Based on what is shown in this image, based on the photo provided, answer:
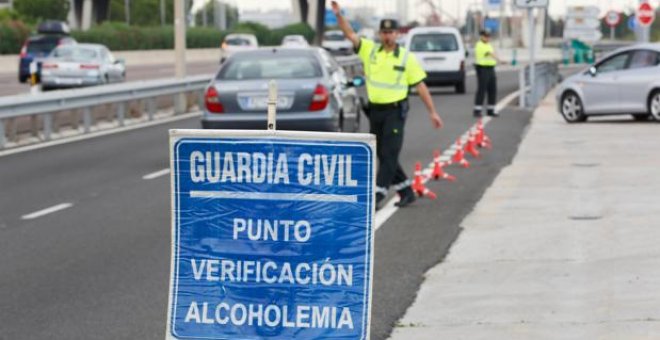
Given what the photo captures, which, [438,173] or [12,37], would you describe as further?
[12,37]

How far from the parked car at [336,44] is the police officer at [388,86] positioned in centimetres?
7590

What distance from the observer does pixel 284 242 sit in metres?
6.39

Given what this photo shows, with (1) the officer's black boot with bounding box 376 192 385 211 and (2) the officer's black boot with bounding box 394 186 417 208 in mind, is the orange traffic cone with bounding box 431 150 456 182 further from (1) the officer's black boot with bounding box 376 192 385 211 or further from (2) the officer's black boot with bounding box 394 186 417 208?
(2) the officer's black boot with bounding box 394 186 417 208

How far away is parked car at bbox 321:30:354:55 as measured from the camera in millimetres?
92719

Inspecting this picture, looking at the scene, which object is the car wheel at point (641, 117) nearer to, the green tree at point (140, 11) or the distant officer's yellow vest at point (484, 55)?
the distant officer's yellow vest at point (484, 55)

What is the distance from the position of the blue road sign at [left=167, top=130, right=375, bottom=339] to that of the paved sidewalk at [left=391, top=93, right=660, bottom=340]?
2.14m

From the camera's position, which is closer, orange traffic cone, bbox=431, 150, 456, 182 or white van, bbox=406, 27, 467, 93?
orange traffic cone, bbox=431, 150, 456, 182

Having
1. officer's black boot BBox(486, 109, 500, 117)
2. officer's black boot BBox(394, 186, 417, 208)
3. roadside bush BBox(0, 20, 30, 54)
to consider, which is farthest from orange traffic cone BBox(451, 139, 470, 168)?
roadside bush BBox(0, 20, 30, 54)

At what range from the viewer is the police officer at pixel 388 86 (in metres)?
14.1

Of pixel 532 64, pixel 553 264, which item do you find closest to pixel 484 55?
pixel 532 64

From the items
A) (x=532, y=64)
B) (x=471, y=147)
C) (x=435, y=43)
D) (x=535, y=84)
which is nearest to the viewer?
(x=471, y=147)

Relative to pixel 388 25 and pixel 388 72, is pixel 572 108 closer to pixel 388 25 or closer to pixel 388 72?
pixel 388 72

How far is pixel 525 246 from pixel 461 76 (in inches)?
1264

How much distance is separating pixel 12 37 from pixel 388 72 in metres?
63.1
